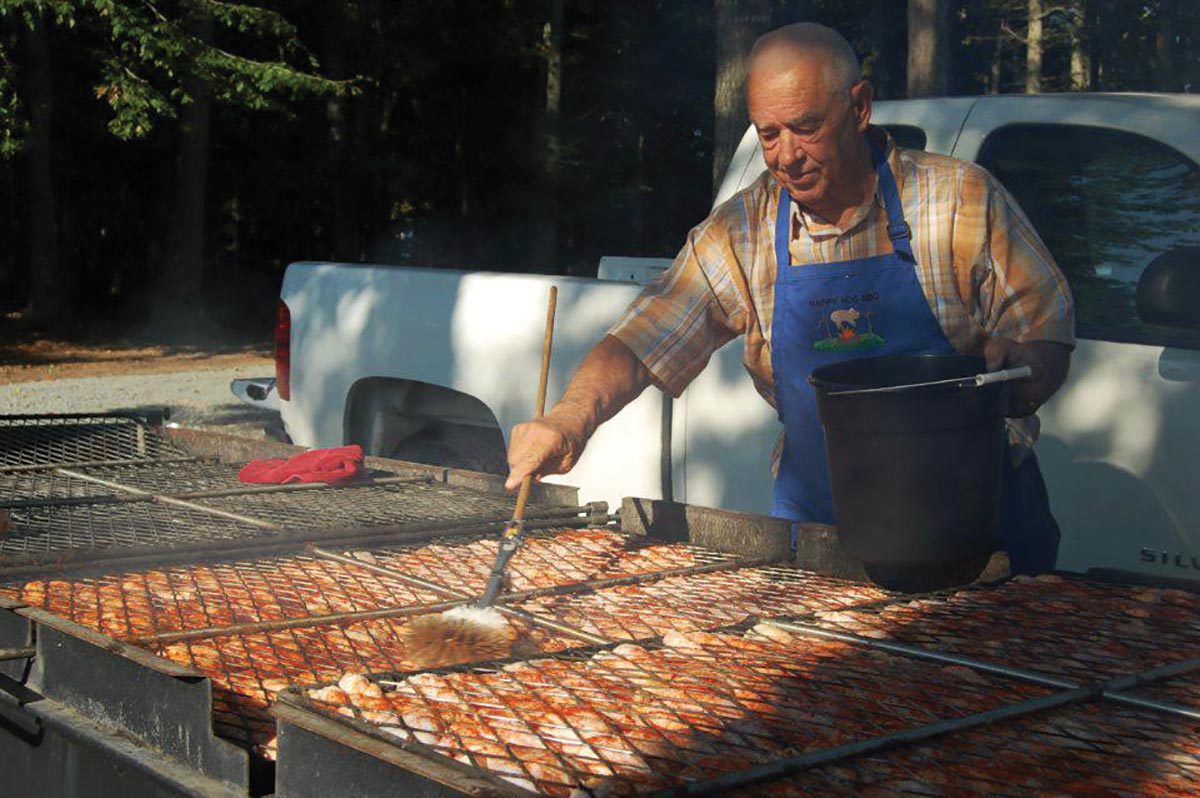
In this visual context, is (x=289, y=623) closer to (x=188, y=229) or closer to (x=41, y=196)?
(x=188, y=229)

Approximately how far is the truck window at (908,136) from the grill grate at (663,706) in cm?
280

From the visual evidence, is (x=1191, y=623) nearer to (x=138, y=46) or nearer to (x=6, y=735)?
(x=6, y=735)

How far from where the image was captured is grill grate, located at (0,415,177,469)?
16.3ft

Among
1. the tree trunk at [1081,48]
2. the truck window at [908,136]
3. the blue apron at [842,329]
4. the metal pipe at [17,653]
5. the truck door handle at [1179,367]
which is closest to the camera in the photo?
the metal pipe at [17,653]

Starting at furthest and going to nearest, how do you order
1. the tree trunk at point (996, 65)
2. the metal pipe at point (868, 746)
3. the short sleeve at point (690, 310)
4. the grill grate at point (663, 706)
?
1. the tree trunk at point (996, 65)
2. the short sleeve at point (690, 310)
3. the grill grate at point (663, 706)
4. the metal pipe at point (868, 746)

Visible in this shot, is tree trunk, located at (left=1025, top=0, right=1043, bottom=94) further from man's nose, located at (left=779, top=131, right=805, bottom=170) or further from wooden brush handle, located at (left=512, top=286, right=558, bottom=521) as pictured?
wooden brush handle, located at (left=512, top=286, right=558, bottom=521)

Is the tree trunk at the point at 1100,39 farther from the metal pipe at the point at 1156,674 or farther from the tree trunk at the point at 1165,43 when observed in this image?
the metal pipe at the point at 1156,674

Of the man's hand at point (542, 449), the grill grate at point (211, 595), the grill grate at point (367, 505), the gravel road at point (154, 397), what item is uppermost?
the man's hand at point (542, 449)

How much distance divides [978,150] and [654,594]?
92.8 inches

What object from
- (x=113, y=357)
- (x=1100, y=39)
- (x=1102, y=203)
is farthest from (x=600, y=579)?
(x=1100, y=39)

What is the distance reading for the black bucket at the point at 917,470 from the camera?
2898mm

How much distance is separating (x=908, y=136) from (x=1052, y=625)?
2610 millimetres

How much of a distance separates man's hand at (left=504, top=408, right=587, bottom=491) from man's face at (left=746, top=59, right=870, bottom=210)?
82cm

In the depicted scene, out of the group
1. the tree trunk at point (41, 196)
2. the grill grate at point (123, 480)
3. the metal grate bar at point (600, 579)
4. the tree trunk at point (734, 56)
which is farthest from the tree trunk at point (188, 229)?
the metal grate bar at point (600, 579)
